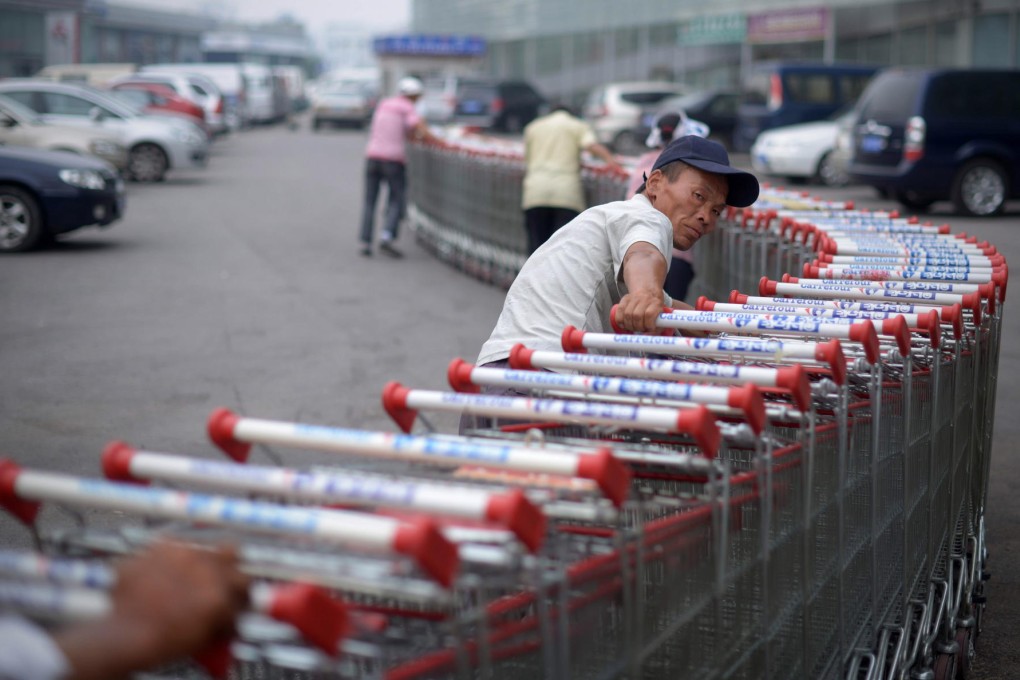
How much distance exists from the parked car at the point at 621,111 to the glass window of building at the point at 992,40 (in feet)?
26.6

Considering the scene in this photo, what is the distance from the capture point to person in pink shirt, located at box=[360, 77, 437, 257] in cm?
1391

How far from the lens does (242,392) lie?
26.1 feet

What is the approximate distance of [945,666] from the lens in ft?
12.6

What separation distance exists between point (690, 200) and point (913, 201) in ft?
52.0

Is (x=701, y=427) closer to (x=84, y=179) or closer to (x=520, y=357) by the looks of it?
(x=520, y=357)

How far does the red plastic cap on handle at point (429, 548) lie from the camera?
1718 mm

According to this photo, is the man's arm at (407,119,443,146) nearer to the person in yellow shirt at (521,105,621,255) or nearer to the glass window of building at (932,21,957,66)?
the person in yellow shirt at (521,105,621,255)

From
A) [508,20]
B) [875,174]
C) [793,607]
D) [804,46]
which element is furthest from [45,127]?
[508,20]

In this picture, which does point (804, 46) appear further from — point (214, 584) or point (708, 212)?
point (214, 584)

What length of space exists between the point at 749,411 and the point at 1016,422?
541 cm

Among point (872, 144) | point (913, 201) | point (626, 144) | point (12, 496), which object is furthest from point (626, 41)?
point (12, 496)

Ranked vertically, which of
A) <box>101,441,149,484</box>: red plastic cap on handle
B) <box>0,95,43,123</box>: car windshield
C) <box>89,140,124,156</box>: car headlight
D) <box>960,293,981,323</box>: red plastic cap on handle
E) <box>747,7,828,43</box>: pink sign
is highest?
<box>747,7,828,43</box>: pink sign

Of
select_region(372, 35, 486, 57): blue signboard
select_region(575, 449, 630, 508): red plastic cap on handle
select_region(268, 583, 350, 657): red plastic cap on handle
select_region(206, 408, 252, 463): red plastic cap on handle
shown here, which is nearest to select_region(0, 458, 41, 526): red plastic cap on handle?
select_region(206, 408, 252, 463): red plastic cap on handle

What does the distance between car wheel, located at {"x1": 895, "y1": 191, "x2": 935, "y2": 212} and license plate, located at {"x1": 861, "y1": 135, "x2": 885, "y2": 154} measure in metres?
0.74
